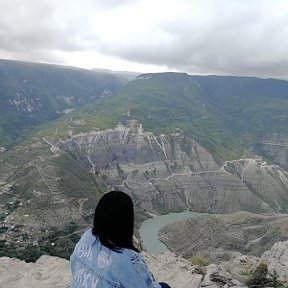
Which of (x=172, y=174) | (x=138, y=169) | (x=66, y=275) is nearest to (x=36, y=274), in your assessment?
(x=66, y=275)

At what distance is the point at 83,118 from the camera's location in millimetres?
169500

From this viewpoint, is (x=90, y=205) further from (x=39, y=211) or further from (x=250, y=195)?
(x=250, y=195)

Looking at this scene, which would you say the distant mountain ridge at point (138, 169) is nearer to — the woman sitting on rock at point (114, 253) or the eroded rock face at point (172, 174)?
the eroded rock face at point (172, 174)

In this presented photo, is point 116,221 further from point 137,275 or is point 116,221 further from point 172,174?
point 172,174

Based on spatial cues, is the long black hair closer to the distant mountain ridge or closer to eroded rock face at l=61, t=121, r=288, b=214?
the distant mountain ridge

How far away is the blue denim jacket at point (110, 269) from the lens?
140 inches

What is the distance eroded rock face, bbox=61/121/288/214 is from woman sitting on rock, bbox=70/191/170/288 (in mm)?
127774

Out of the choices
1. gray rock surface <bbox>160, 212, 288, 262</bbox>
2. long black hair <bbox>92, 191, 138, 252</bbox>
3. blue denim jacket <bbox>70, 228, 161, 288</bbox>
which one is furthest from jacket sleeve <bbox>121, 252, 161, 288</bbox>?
gray rock surface <bbox>160, 212, 288, 262</bbox>

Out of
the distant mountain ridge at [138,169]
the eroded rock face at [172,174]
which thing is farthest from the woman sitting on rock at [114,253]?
the eroded rock face at [172,174]

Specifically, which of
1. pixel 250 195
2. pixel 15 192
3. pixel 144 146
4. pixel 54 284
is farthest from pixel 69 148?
pixel 54 284

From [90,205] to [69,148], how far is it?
46.5 m

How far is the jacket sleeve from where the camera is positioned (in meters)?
3.56

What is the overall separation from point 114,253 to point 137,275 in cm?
27

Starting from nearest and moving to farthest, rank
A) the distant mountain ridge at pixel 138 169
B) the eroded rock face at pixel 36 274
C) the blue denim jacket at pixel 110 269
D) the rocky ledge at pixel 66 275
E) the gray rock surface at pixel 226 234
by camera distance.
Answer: the blue denim jacket at pixel 110 269 < the rocky ledge at pixel 66 275 < the eroded rock face at pixel 36 274 < the gray rock surface at pixel 226 234 < the distant mountain ridge at pixel 138 169
